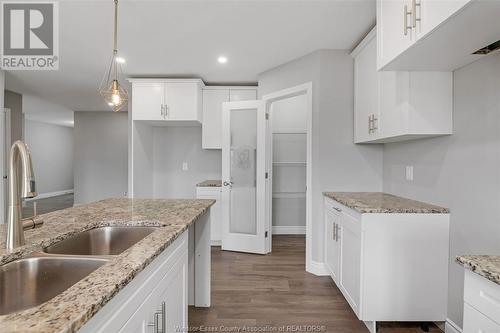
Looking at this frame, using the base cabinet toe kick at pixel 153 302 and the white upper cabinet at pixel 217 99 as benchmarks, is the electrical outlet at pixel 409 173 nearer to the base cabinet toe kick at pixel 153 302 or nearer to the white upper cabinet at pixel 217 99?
the base cabinet toe kick at pixel 153 302

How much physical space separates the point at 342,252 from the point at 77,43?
3421mm

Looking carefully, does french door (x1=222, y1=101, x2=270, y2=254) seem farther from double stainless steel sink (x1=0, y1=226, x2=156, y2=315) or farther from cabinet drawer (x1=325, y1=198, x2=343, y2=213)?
double stainless steel sink (x1=0, y1=226, x2=156, y2=315)

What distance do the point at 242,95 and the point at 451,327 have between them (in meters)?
3.58

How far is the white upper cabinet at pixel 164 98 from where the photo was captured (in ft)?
13.5

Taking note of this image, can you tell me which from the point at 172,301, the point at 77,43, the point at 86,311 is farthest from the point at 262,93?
the point at 86,311

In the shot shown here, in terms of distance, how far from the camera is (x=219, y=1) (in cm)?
226

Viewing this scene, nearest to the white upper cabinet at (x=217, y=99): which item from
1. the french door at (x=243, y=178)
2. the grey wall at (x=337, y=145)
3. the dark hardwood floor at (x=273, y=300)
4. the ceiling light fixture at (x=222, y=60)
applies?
the french door at (x=243, y=178)

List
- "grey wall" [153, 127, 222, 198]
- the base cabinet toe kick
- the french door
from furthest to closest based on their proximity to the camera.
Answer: "grey wall" [153, 127, 222, 198] → the french door → the base cabinet toe kick

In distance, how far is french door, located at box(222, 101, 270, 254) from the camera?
3.80 meters

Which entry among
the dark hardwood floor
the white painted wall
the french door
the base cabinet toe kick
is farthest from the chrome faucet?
the white painted wall

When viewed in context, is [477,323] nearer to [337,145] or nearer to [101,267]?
[101,267]

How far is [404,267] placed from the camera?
198 cm

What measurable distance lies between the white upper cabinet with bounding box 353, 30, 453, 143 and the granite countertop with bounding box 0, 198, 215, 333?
5.23ft

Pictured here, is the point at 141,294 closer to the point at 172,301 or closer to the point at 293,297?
the point at 172,301
